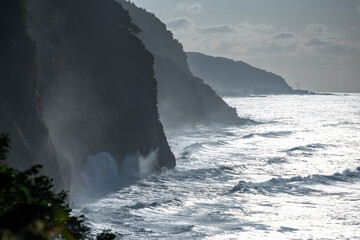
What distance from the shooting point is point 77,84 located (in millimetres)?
51469

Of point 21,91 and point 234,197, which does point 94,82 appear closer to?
point 21,91

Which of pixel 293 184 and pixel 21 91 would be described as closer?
pixel 21 91

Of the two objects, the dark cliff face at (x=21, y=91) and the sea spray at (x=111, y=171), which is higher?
the dark cliff face at (x=21, y=91)

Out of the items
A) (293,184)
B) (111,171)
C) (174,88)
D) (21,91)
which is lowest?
(293,184)

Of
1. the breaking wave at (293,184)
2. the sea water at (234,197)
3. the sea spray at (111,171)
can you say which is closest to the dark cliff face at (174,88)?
the sea water at (234,197)

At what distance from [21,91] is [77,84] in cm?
1577

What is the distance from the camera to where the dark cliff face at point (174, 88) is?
367ft

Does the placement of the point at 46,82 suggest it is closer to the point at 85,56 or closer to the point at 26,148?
the point at 85,56

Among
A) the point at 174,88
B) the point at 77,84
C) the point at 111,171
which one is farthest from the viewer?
the point at 174,88

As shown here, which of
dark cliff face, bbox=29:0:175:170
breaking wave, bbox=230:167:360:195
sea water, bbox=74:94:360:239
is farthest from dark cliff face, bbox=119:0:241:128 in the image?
breaking wave, bbox=230:167:360:195

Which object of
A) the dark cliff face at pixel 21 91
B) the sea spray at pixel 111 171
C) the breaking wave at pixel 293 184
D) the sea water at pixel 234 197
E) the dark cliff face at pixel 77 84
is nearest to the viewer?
the sea water at pixel 234 197

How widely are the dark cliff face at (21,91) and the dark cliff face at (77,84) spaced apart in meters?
0.08

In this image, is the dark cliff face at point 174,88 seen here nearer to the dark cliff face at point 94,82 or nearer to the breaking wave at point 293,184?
the dark cliff face at point 94,82

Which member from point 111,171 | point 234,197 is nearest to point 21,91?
point 111,171
